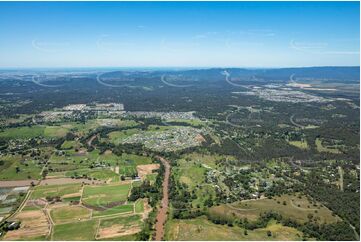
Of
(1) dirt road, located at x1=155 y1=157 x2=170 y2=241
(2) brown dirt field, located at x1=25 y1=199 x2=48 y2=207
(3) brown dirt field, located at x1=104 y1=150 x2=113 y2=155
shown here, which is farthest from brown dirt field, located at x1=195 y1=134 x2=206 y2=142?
(2) brown dirt field, located at x1=25 y1=199 x2=48 y2=207

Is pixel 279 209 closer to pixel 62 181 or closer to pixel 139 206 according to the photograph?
pixel 139 206

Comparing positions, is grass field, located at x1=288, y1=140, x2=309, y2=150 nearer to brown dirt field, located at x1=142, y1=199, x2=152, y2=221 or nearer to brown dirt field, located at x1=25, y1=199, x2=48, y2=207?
brown dirt field, located at x1=142, y1=199, x2=152, y2=221

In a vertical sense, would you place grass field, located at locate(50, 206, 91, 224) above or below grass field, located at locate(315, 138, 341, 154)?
below

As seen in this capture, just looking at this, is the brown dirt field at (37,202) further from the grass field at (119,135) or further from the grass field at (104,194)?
the grass field at (119,135)

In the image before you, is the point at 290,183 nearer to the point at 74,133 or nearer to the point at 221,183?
the point at 221,183

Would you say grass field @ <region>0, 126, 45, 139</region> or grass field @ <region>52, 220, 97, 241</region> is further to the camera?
grass field @ <region>0, 126, 45, 139</region>

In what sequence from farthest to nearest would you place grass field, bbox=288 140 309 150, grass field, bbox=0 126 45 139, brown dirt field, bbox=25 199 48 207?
grass field, bbox=0 126 45 139
grass field, bbox=288 140 309 150
brown dirt field, bbox=25 199 48 207

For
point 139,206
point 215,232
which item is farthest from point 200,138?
point 215,232
